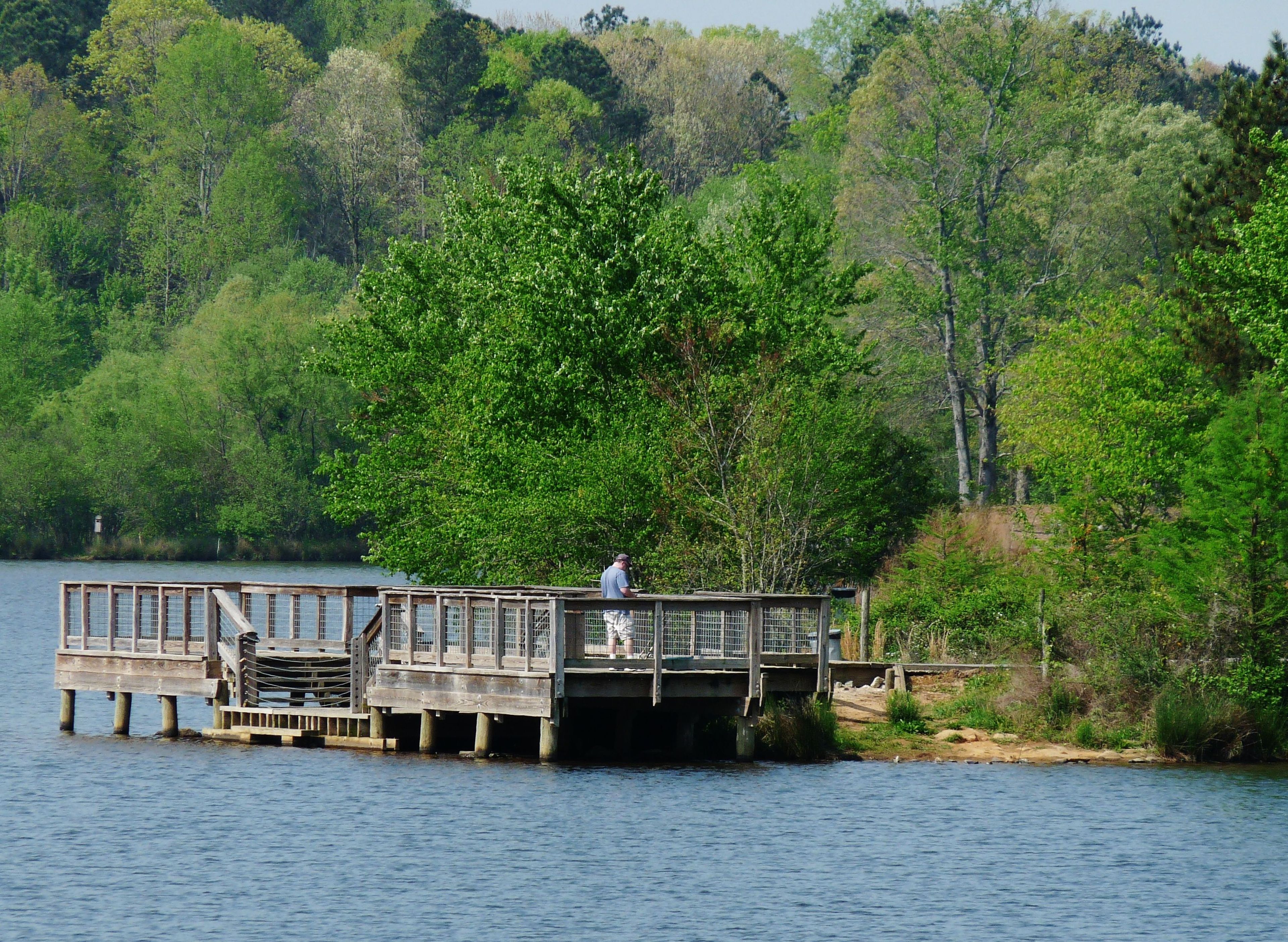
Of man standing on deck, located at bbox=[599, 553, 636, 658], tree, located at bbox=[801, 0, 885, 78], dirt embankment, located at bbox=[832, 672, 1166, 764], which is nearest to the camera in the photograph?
man standing on deck, located at bbox=[599, 553, 636, 658]

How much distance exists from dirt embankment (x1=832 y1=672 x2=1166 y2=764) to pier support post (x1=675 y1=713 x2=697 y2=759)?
8.83 ft

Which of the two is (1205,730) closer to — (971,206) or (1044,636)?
(1044,636)

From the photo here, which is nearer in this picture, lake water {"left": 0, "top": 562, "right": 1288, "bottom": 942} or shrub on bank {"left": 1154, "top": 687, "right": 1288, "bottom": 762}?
lake water {"left": 0, "top": 562, "right": 1288, "bottom": 942}

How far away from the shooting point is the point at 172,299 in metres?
113

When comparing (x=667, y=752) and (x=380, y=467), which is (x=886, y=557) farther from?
(x=667, y=752)

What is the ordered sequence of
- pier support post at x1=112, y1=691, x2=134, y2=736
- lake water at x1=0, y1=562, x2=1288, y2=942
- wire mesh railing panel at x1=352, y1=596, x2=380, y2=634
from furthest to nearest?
pier support post at x1=112, y1=691, x2=134, y2=736 < wire mesh railing panel at x1=352, y1=596, x2=380, y2=634 < lake water at x1=0, y1=562, x2=1288, y2=942

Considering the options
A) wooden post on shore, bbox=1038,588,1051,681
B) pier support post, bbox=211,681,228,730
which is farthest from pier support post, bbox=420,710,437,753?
wooden post on shore, bbox=1038,588,1051,681

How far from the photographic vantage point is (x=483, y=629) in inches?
1200

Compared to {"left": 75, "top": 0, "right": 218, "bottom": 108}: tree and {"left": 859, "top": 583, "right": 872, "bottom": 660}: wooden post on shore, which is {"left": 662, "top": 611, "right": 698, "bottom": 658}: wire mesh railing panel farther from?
{"left": 75, "top": 0, "right": 218, "bottom": 108}: tree

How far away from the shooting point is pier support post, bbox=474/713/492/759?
30328 mm

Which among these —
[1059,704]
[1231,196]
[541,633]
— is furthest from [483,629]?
[1231,196]

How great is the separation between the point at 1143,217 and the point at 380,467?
3389 cm

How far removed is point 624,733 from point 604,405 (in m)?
10.2

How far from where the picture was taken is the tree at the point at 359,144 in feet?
376
